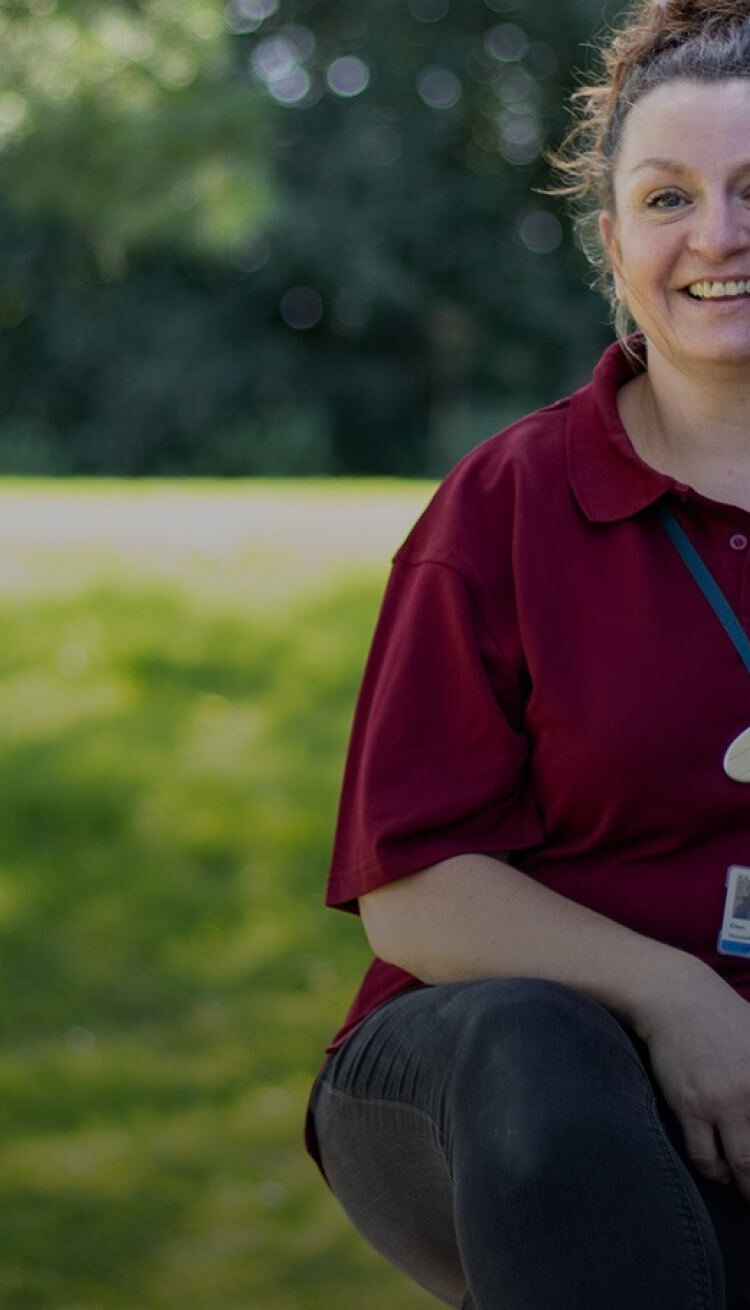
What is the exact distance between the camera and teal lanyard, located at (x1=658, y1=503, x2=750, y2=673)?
172 centimetres

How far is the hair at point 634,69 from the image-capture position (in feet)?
5.93

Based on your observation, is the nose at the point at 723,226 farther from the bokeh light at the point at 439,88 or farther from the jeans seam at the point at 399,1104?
the bokeh light at the point at 439,88

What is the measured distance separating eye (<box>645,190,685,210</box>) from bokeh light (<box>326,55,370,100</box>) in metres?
26.1

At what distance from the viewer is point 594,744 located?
1722 millimetres

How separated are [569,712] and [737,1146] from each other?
405 millimetres

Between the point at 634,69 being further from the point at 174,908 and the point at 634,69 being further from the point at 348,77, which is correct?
the point at 348,77

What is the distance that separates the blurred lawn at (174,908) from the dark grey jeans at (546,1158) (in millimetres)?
1474

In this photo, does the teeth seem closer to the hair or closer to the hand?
the hair

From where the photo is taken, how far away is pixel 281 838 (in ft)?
16.1

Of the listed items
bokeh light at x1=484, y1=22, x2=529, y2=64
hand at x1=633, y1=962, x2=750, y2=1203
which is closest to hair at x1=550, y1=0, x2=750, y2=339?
hand at x1=633, y1=962, x2=750, y2=1203

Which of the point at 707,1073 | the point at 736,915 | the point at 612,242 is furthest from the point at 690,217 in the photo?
the point at 707,1073

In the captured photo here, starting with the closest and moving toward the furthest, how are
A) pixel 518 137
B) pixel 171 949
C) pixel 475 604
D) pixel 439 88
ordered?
pixel 475 604 → pixel 171 949 → pixel 439 88 → pixel 518 137

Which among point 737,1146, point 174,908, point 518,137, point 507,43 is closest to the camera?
point 737,1146

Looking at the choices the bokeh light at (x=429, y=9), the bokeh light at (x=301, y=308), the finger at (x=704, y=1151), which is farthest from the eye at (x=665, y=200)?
the bokeh light at (x=429, y=9)
